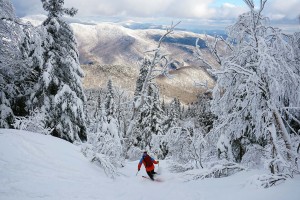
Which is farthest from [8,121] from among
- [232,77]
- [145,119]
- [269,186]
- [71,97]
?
[145,119]

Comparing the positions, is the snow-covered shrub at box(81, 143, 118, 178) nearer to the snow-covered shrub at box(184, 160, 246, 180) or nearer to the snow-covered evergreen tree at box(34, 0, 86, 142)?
the snow-covered shrub at box(184, 160, 246, 180)

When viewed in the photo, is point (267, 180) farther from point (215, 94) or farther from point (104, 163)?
point (104, 163)

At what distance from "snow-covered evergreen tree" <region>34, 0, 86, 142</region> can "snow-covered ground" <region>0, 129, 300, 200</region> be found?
5.21m

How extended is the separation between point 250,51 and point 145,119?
2101 centimetres

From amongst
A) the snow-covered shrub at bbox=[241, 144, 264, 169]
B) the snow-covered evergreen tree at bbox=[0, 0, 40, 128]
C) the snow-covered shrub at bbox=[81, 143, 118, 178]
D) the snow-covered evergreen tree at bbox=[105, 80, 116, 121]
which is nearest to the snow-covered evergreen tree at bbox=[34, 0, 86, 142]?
the snow-covered evergreen tree at bbox=[0, 0, 40, 128]

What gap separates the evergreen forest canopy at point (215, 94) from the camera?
25.4 feet

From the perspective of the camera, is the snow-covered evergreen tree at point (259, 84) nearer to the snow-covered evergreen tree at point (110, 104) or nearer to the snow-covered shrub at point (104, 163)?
the snow-covered shrub at point (104, 163)

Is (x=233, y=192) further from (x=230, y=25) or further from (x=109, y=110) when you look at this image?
(x=109, y=110)

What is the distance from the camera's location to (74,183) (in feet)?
25.5

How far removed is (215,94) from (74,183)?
198 inches

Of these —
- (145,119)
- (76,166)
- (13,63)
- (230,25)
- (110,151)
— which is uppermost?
(230,25)

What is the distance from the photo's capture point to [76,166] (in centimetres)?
916

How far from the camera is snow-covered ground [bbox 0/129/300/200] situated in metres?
6.52

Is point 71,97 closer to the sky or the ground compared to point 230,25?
closer to the ground
